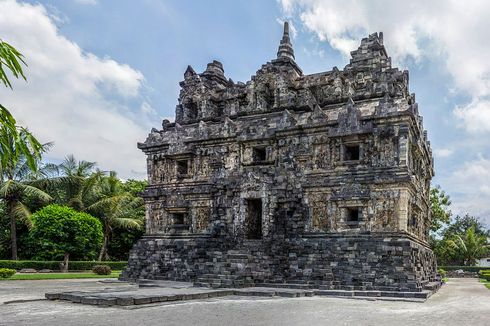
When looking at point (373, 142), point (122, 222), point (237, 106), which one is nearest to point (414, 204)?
point (373, 142)

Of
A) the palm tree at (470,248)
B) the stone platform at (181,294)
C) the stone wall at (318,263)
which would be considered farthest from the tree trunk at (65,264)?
the palm tree at (470,248)

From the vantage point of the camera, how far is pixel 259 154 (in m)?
22.3

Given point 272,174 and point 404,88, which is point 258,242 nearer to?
point 272,174

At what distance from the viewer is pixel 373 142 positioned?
728 inches

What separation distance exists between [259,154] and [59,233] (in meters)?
15.2

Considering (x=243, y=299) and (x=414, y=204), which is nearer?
(x=243, y=299)

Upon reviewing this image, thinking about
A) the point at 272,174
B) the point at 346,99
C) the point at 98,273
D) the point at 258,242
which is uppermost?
the point at 346,99

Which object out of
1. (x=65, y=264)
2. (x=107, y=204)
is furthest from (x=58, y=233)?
(x=107, y=204)

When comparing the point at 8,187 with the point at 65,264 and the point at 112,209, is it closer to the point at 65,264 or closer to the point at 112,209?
the point at 65,264

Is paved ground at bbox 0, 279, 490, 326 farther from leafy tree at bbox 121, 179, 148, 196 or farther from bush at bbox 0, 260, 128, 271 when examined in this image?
leafy tree at bbox 121, 179, 148, 196

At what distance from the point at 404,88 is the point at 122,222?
24.0 meters

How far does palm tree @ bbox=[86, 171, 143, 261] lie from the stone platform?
1896 centimetres

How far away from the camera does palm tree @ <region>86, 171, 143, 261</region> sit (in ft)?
116

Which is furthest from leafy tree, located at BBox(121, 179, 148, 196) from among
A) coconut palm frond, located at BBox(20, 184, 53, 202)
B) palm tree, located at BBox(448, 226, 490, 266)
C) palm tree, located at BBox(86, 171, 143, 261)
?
palm tree, located at BBox(448, 226, 490, 266)
